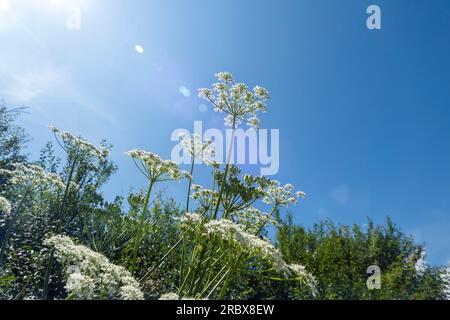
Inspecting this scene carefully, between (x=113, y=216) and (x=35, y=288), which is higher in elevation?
(x=113, y=216)

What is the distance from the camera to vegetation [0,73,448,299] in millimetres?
3822

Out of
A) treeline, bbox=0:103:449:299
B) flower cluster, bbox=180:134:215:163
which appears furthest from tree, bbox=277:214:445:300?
flower cluster, bbox=180:134:215:163

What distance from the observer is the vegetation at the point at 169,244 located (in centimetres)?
382

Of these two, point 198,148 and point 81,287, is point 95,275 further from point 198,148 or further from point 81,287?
point 198,148

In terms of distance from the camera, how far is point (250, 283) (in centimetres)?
938

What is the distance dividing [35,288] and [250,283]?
15.5 feet

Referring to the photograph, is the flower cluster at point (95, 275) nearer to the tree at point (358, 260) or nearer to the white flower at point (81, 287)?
the white flower at point (81, 287)

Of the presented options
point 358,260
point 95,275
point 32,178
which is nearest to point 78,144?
point 32,178

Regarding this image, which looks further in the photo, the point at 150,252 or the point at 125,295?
the point at 150,252

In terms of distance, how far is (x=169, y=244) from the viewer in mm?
10875

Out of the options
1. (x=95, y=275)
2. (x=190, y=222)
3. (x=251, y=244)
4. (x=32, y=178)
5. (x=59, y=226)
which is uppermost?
(x=32, y=178)
